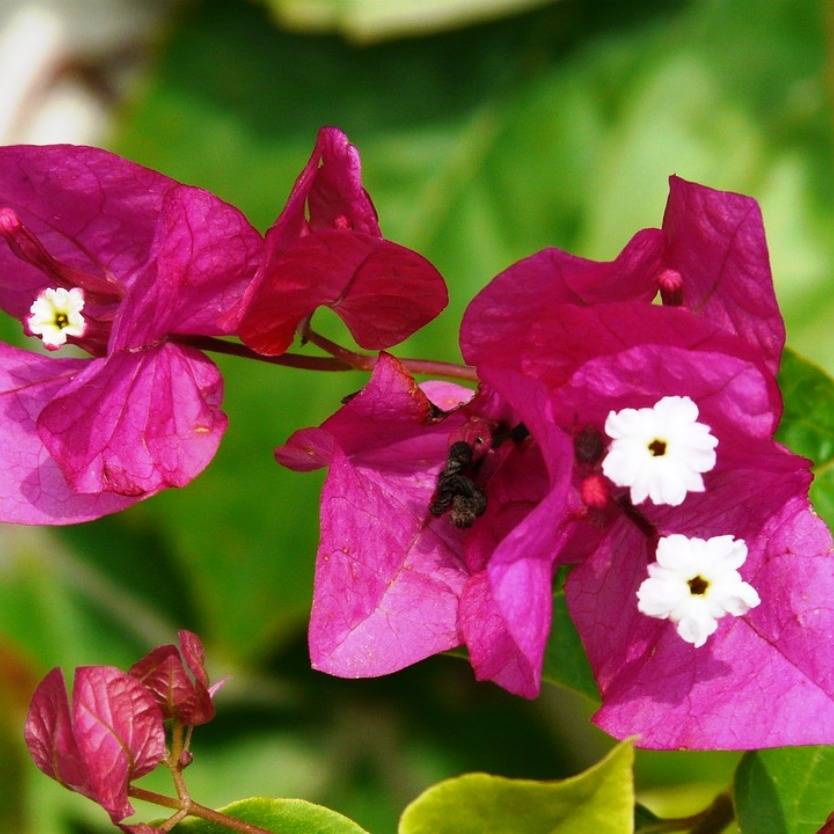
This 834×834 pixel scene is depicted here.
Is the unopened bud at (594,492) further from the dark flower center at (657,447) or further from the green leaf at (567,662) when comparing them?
the green leaf at (567,662)

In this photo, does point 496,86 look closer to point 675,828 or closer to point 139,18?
point 139,18

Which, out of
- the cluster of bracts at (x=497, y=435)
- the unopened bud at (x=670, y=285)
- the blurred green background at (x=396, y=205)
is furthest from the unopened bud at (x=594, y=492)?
the blurred green background at (x=396, y=205)

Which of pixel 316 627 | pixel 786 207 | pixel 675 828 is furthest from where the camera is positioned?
pixel 786 207

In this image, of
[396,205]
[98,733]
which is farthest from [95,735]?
[396,205]

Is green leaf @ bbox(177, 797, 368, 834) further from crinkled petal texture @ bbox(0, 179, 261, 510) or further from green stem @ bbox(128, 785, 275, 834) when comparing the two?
crinkled petal texture @ bbox(0, 179, 261, 510)

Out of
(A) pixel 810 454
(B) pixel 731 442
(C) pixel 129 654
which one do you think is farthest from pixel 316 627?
(C) pixel 129 654

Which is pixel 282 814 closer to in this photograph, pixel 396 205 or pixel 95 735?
pixel 95 735

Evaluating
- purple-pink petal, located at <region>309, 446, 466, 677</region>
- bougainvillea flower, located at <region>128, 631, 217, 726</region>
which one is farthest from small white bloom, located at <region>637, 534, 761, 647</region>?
bougainvillea flower, located at <region>128, 631, 217, 726</region>

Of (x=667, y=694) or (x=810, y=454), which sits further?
(x=810, y=454)
